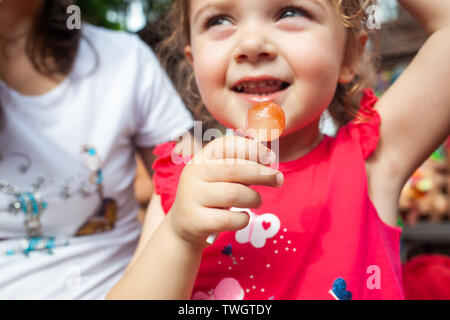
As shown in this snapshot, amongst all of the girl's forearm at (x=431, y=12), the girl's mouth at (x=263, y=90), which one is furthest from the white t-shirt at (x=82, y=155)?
the girl's forearm at (x=431, y=12)

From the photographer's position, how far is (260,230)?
0.76 metres

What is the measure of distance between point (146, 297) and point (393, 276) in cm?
44

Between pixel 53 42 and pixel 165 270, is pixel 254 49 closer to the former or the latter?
pixel 165 270

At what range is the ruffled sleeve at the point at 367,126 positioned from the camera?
768 millimetres

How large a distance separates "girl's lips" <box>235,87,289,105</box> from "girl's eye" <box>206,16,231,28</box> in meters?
0.13

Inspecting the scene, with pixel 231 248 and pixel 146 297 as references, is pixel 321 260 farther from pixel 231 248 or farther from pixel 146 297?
pixel 146 297

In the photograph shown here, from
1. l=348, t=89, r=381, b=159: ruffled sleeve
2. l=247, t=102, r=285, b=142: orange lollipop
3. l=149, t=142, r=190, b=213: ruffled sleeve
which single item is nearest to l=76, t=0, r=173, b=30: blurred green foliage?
l=149, t=142, r=190, b=213: ruffled sleeve

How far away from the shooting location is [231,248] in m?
0.76

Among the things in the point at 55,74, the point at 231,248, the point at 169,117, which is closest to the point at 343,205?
the point at 231,248

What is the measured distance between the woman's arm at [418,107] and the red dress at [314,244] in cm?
3

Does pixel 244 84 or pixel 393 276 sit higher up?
pixel 244 84

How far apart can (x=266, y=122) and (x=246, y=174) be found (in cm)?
9

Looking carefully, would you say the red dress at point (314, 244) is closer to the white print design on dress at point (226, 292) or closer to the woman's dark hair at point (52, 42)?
the white print design on dress at point (226, 292)

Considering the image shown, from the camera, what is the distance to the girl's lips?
0.66m
